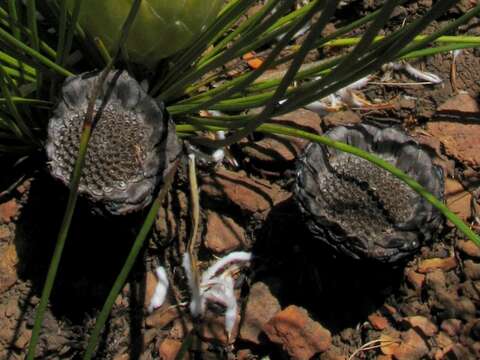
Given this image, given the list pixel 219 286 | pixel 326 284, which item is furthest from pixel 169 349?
pixel 326 284

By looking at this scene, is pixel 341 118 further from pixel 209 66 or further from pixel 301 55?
pixel 301 55

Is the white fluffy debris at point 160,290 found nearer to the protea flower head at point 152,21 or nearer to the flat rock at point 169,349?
the flat rock at point 169,349

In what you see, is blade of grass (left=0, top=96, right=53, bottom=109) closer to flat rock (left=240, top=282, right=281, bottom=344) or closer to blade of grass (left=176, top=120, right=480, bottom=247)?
blade of grass (left=176, top=120, right=480, bottom=247)

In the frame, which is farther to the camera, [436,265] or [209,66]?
[436,265]

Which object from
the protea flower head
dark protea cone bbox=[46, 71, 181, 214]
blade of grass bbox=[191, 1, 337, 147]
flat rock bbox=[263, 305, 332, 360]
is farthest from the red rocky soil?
blade of grass bbox=[191, 1, 337, 147]

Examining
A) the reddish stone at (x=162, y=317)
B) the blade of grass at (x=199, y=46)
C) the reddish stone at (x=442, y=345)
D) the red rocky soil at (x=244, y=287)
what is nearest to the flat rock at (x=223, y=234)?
the red rocky soil at (x=244, y=287)

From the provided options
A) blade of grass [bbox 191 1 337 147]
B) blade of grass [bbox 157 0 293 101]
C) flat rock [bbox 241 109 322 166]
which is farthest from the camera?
flat rock [bbox 241 109 322 166]
